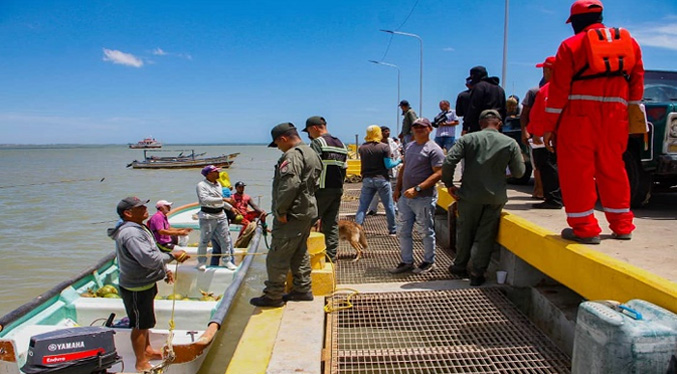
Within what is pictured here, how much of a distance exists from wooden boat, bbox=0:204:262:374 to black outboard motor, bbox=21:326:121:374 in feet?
0.51

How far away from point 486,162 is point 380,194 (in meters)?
2.97

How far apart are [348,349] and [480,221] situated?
205 centimetres

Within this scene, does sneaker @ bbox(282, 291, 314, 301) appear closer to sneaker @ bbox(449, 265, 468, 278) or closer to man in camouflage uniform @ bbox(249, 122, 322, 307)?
man in camouflage uniform @ bbox(249, 122, 322, 307)

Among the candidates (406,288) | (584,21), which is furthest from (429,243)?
(584,21)

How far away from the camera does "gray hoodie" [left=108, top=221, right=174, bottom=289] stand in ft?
12.3

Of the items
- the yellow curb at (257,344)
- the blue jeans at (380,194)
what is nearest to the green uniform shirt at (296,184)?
the yellow curb at (257,344)

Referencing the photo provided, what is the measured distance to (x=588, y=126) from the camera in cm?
334

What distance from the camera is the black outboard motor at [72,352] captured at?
9.89 ft

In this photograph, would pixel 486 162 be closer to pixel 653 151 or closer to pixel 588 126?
pixel 588 126

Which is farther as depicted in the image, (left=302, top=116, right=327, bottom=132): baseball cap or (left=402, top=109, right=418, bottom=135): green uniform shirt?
(left=402, top=109, right=418, bottom=135): green uniform shirt

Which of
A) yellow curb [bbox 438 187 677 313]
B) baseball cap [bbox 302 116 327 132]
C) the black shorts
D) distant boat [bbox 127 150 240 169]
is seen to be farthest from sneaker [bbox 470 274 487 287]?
distant boat [bbox 127 150 240 169]

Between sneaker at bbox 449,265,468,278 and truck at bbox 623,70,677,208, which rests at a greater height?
truck at bbox 623,70,677,208

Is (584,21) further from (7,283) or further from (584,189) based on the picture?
(7,283)

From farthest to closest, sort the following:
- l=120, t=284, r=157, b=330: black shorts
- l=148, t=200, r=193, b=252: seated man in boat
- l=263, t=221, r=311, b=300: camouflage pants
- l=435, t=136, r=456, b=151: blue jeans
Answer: l=435, t=136, r=456, b=151: blue jeans
l=148, t=200, r=193, b=252: seated man in boat
l=263, t=221, r=311, b=300: camouflage pants
l=120, t=284, r=157, b=330: black shorts
